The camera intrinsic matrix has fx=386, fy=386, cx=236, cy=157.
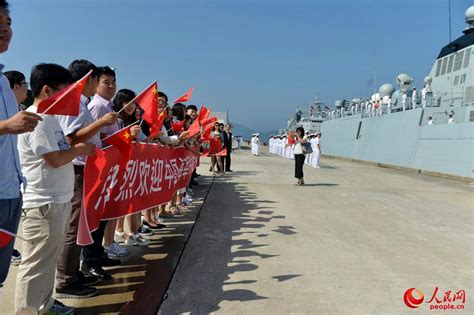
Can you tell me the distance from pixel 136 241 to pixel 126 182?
3.44 feet

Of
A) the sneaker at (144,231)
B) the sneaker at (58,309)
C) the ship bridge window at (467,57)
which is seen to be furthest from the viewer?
the ship bridge window at (467,57)

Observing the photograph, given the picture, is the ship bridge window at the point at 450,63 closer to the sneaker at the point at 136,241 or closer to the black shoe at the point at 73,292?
the sneaker at the point at 136,241

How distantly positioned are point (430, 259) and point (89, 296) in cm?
374

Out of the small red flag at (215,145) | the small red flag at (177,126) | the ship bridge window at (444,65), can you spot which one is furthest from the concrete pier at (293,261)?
the ship bridge window at (444,65)

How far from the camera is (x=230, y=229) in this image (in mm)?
5668

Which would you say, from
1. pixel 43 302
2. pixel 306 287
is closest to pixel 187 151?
pixel 306 287

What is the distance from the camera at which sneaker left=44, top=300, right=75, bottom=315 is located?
2.78 m

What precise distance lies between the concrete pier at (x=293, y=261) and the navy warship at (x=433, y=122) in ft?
27.1

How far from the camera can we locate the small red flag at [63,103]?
2.29 m

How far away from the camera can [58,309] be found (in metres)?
2.80

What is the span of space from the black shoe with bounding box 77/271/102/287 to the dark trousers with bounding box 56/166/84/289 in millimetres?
111

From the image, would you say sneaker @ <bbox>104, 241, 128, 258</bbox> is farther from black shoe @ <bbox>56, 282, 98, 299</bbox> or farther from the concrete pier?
black shoe @ <bbox>56, 282, 98, 299</bbox>

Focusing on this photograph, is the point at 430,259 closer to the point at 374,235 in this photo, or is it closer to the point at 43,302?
the point at 374,235

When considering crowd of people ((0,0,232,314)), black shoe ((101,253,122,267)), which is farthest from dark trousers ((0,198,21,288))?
black shoe ((101,253,122,267))
